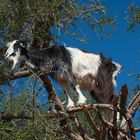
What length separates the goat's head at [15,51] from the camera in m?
8.05

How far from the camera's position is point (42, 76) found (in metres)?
7.96

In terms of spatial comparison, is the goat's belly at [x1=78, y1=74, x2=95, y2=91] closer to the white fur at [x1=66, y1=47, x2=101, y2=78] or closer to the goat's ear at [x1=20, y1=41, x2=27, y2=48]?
the white fur at [x1=66, y1=47, x2=101, y2=78]

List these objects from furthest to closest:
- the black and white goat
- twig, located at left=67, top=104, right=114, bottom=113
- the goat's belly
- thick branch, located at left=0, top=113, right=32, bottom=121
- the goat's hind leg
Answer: the goat's belly → the black and white goat → the goat's hind leg → thick branch, located at left=0, top=113, right=32, bottom=121 → twig, located at left=67, top=104, right=114, bottom=113

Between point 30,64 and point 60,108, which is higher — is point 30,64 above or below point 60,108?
above

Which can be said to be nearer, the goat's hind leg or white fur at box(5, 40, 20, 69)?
the goat's hind leg

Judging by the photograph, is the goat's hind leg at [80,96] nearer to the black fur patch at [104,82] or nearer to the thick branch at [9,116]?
the black fur patch at [104,82]

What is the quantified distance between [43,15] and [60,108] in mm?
1648

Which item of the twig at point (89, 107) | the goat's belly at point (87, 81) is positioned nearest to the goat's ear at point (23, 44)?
the goat's belly at point (87, 81)

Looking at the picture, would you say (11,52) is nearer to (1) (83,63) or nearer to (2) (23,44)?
(2) (23,44)

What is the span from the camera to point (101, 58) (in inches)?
330

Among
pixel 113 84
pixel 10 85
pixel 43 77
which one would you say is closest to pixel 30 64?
pixel 43 77

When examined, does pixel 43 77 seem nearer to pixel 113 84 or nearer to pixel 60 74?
pixel 60 74

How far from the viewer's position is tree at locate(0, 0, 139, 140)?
22.4 feet

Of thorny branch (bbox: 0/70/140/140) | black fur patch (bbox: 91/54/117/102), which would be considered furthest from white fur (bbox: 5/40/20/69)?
black fur patch (bbox: 91/54/117/102)
